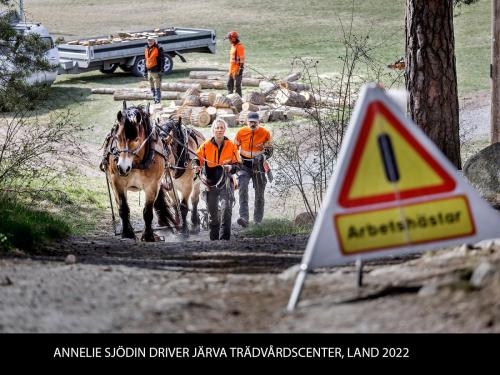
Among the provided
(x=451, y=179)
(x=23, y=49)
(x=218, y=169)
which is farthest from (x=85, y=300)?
(x=218, y=169)

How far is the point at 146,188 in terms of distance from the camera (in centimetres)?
1525

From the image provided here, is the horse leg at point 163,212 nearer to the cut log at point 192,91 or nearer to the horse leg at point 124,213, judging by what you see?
the horse leg at point 124,213

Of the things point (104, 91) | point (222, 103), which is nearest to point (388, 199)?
point (222, 103)

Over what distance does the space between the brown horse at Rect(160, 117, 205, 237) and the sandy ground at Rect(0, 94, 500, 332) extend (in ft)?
23.3

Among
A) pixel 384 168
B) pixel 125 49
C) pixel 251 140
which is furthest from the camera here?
pixel 125 49

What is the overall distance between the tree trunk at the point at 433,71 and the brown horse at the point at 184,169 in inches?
158

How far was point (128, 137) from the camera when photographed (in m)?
14.5

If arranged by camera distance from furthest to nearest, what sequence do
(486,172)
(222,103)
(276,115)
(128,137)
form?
1. (222,103)
2. (276,115)
3. (128,137)
4. (486,172)

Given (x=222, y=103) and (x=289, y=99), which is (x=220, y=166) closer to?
(x=289, y=99)

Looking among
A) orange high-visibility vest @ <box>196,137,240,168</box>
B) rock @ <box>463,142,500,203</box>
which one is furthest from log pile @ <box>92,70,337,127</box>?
rock @ <box>463,142,500,203</box>

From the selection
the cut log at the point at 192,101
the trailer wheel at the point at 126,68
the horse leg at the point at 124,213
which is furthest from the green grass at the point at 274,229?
the trailer wheel at the point at 126,68

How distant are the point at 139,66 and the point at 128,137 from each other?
62.1 ft

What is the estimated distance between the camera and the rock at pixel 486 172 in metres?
12.9

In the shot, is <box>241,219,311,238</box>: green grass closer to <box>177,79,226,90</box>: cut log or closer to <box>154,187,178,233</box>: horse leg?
<box>154,187,178,233</box>: horse leg
